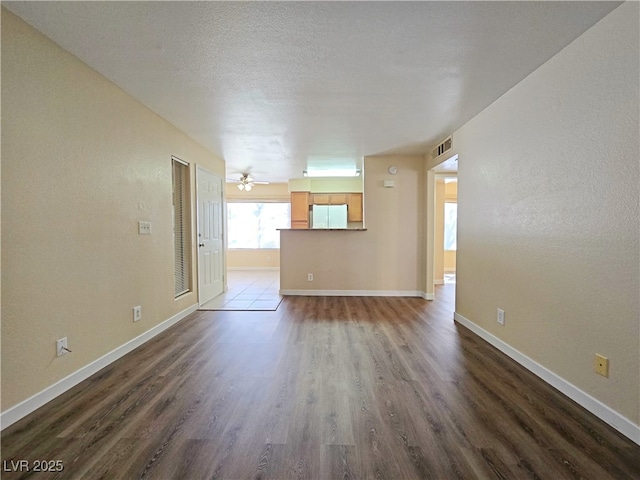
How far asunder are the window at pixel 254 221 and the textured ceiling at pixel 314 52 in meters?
4.91

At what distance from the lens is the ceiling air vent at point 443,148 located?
3.63 metres

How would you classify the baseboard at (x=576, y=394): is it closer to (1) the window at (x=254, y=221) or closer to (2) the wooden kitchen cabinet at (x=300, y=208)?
(2) the wooden kitchen cabinet at (x=300, y=208)

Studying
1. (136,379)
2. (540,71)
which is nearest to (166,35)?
(136,379)

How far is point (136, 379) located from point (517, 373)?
287 centimetres

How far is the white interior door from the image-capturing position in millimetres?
4191

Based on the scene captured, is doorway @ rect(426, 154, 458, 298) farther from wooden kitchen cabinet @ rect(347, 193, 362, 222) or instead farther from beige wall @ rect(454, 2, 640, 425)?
wooden kitchen cabinet @ rect(347, 193, 362, 222)

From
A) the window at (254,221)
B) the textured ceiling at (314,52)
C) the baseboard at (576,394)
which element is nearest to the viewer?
the baseboard at (576,394)

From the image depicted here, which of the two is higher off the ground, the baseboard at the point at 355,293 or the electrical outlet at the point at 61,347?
the electrical outlet at the point at 61,347

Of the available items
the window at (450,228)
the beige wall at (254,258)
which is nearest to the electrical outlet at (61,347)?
the beige wall at (254,258)

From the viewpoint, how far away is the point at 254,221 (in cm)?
813

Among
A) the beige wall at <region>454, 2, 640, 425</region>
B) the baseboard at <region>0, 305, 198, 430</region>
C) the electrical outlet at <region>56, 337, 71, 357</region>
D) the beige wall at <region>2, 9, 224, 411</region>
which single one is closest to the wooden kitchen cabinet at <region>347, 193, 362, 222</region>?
the beige wall at <region>454, 2, 640, 425</region>

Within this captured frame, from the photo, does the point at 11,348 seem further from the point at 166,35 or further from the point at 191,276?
the point at 191,276

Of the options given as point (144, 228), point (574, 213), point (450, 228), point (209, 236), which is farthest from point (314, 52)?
point (450, 228)

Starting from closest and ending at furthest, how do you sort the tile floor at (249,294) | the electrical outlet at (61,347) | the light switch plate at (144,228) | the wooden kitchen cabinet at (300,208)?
the electrical outlet at (61,347), the light switch plate at (144,228), the tile floor at (249,294), the wooden kitchen cabinet at (300,208)
